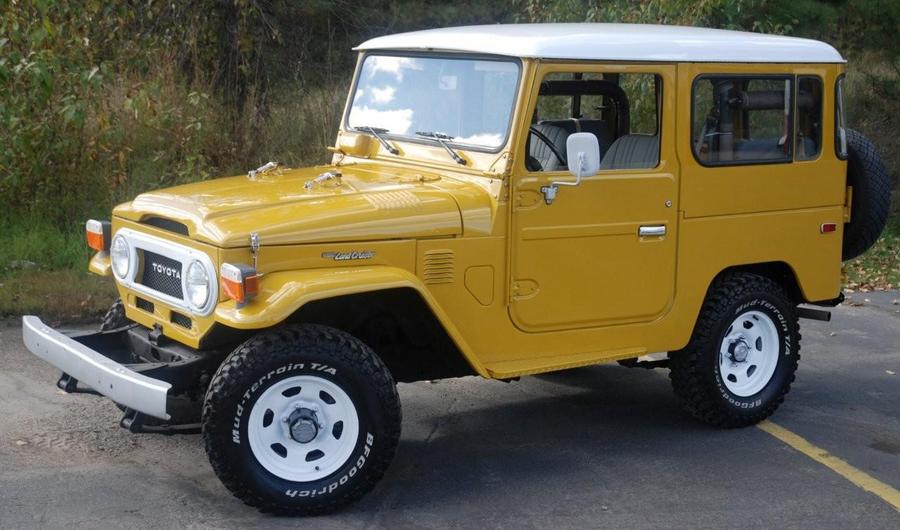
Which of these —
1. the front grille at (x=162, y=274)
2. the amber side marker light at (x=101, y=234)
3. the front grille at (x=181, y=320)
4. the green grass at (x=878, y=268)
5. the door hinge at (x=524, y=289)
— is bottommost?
the green grass at (x=878, y=268)

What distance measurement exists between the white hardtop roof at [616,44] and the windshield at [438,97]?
0.08 metres

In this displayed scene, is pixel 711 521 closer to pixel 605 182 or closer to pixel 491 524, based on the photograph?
pixel 491 524

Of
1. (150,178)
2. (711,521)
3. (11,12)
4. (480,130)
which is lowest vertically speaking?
(711,521)

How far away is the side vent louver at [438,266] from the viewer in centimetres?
538

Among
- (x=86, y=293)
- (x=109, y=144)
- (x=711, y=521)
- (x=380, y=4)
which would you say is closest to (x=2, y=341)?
(x=86, y=293)

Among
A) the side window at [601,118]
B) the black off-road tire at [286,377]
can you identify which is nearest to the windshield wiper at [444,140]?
the side window at [601,118]

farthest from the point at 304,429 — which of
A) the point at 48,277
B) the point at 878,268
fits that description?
the point at 878,268

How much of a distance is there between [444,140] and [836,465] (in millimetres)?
2495

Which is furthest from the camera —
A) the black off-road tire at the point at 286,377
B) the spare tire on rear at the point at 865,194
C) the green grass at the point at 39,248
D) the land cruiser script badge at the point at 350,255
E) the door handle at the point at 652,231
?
the green grass at the point at 39,248

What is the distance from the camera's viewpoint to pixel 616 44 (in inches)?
230

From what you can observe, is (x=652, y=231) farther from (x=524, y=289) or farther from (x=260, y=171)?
(x=260, y=171)

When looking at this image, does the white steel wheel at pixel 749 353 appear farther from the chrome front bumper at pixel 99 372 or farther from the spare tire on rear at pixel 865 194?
the chrome front bumper at pixel 99 372

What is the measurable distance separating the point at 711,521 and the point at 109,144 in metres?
7.32

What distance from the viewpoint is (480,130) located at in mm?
5793
